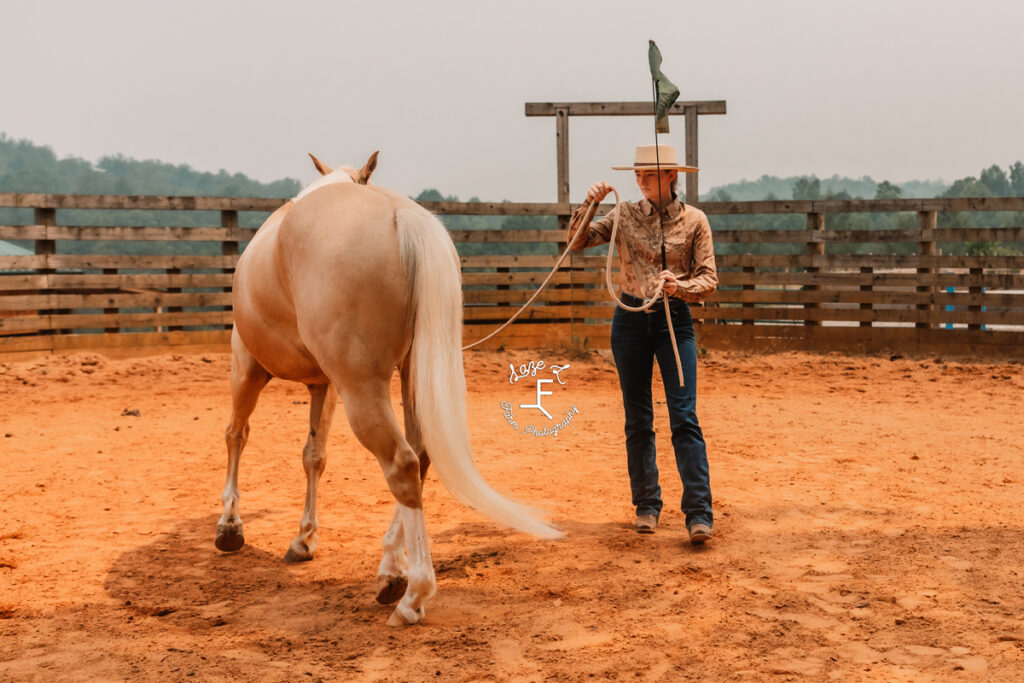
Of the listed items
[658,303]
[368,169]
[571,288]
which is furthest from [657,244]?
[571,288]

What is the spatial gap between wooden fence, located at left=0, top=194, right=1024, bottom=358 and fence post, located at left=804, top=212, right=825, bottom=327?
0.02 m

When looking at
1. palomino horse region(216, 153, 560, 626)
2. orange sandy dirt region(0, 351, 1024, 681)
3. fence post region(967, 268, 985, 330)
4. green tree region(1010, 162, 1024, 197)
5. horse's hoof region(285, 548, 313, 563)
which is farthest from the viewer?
green tree region(1010, 162, 1024, 197)

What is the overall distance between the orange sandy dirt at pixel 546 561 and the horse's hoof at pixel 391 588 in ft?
0.17

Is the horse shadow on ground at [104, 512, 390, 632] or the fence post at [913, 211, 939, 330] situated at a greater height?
the fence post at [913, 211, 939, 330]

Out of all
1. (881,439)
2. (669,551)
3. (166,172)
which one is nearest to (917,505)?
(669,551)

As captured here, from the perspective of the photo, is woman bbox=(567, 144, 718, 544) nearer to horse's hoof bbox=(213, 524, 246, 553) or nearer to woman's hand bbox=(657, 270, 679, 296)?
woman's hand bbox=(657, 270, 679, 296)

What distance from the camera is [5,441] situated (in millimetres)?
7051

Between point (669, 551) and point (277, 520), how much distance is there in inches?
90.2

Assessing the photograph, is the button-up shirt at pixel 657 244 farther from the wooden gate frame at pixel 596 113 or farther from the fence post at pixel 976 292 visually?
the fence post at pixel 976 292

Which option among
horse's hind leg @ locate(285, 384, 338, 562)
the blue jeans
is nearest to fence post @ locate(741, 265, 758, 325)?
the blue jeans

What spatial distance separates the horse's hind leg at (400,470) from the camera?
328 cm

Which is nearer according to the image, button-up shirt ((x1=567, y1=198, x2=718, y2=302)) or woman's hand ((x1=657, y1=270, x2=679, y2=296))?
woman's hand ((x1=657, y1=270, x2=679, y2=296))

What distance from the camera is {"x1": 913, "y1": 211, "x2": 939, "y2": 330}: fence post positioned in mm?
12289

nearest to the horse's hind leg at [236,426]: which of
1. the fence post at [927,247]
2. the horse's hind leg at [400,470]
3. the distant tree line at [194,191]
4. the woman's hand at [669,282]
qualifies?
the horse's hind leg at [400,470]
